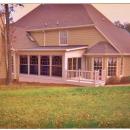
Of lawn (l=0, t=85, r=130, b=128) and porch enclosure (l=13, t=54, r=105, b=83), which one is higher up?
porch enclosure (l=13, t=54, r=105, b=83)

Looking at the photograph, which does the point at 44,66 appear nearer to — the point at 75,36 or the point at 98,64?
the point at 75,36

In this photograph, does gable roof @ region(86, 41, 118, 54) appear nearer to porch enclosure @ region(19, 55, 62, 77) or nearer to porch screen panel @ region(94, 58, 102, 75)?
porch screen panel @ region(94, 58, 102, 75)

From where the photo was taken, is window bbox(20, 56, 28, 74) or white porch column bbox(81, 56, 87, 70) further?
window bbox(20, 56, 28, 74)

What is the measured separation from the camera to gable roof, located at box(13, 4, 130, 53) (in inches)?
214

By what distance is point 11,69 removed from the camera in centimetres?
550

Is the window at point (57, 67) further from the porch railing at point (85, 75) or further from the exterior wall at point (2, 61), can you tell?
the exterior wall at point (2, 61)

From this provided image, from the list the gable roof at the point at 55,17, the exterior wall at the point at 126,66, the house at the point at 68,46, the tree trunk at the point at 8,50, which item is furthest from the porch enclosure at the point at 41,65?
the exterior wall at the point at 126,66

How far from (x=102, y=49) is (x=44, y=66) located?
56 cm

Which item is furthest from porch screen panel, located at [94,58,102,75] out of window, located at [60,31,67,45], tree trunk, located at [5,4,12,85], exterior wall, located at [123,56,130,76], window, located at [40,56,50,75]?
tree trunk, located at [5,4,12,85]

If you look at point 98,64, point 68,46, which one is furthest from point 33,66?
point 98,64

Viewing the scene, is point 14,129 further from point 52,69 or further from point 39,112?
point 52,69

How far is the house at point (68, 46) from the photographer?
5.42 m

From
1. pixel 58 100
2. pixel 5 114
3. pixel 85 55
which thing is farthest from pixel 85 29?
pixel 5 114

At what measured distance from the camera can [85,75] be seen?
5.48 meters
